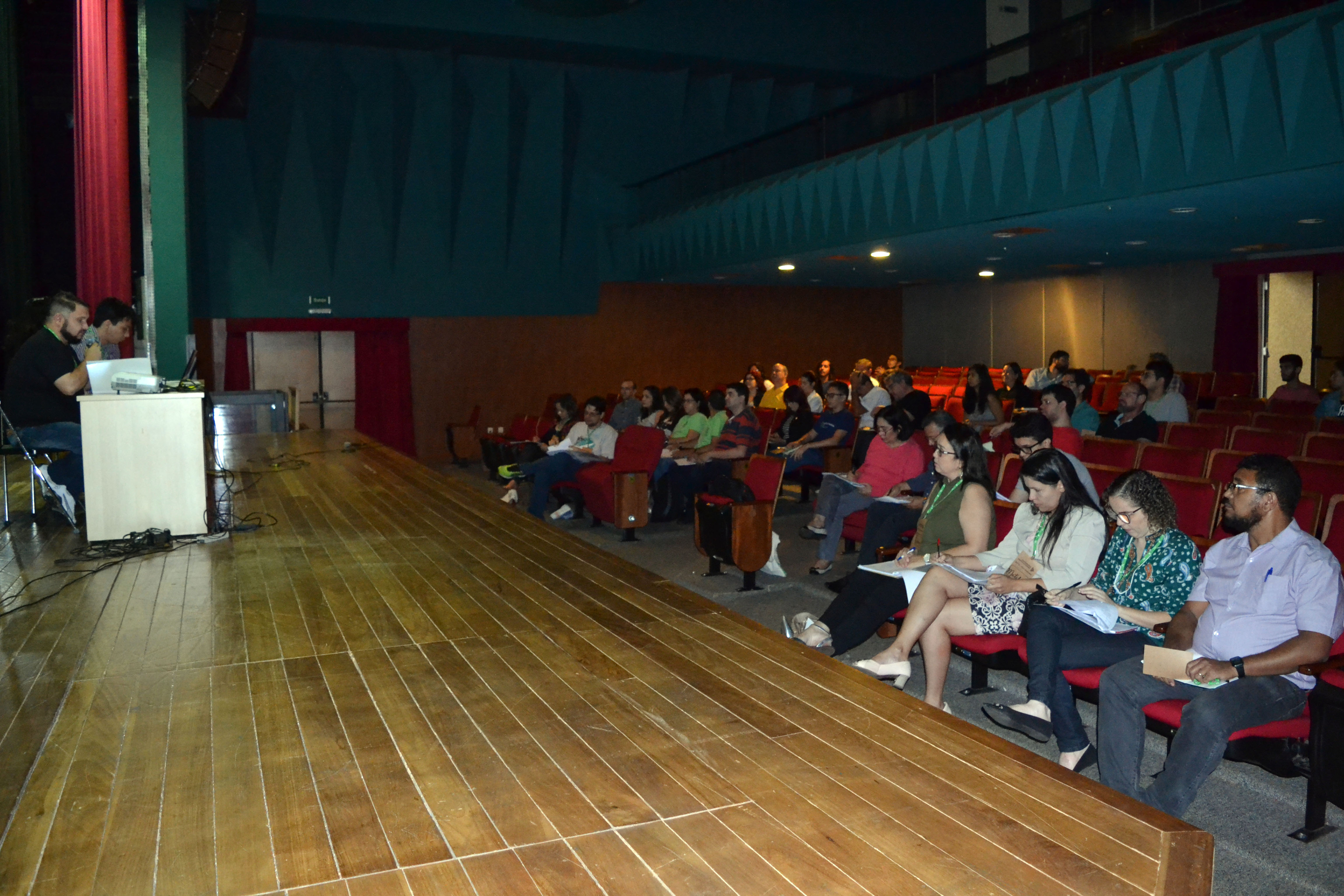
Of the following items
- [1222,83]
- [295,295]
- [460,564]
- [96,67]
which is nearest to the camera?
[460,564]

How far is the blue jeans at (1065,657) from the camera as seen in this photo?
131 inches

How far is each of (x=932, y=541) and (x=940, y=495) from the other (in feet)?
0.74

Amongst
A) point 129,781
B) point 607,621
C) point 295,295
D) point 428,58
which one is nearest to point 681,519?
point 607,621

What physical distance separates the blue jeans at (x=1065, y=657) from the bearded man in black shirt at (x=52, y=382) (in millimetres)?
4394

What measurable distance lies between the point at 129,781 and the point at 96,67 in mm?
7819

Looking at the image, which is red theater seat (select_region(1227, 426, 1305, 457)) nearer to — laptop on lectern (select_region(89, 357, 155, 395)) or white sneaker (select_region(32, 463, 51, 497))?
laptop on lectern (select_region(89, 357, 155, 395))

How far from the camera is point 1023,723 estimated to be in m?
3.46

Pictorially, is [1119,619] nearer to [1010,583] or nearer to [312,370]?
[1010,583]

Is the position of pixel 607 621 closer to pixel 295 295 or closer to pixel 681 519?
pixel 681 519

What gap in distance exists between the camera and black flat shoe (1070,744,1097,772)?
3.33 metres

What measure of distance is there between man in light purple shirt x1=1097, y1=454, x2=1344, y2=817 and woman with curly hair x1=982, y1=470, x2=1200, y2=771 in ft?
0.58

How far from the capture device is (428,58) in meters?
14.1

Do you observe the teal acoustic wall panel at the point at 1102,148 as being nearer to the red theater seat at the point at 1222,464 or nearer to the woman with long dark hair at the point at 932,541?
the red theater seat at the point at 1222,464

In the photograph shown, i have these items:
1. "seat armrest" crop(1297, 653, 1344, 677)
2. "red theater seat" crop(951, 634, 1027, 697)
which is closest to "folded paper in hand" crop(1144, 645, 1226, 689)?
"seat armrest" crop(1297, 653, 1344, 677)
